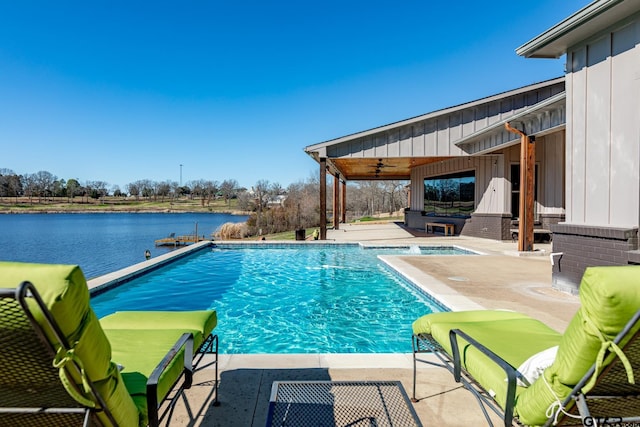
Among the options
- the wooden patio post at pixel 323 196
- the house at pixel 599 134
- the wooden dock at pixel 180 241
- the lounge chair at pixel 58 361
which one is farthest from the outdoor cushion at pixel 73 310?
the wooden dock at pixel 180 241

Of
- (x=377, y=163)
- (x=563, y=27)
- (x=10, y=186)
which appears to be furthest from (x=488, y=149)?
(x=10, y=186)

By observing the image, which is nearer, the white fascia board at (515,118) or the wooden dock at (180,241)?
the white fascia board at (515,118)

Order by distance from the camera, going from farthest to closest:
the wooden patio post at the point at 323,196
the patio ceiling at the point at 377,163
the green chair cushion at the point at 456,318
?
the patio ceiling at the point at 377,163 → the wooden patio post at the point at 323,196 → the green chair cushion at the point at 456,318

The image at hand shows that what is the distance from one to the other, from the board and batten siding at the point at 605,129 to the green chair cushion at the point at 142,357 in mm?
5530

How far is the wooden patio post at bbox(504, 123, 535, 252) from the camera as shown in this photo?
9086mm

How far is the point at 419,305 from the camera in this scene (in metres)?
5.58

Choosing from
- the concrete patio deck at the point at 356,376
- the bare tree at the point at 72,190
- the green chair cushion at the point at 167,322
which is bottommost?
the concrete patio deck at the point at 356,376

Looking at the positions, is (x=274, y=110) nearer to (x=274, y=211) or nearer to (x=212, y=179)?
(x=274, y=211)

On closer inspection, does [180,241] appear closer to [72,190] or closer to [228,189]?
[228,189]

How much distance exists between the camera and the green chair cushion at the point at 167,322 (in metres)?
2.52

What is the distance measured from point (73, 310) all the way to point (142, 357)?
1032 millimetres

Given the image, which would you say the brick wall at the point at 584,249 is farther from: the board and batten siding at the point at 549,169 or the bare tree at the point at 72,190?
the bare tree at the point at 72,190

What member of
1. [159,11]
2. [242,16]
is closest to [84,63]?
[159,11]

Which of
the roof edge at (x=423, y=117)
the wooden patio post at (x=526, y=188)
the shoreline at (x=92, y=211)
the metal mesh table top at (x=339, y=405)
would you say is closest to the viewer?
the metal mesh table top at (x=339, y=405)
